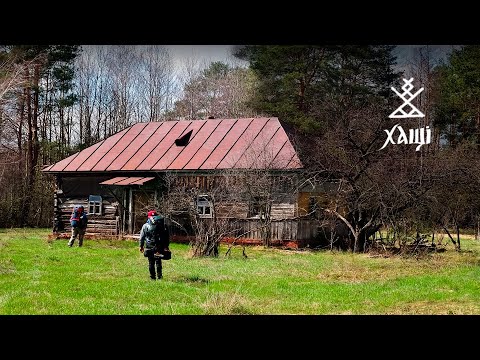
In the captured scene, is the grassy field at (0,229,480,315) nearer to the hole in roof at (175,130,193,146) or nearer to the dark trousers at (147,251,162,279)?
the dark trousers at (147,251,162,279)

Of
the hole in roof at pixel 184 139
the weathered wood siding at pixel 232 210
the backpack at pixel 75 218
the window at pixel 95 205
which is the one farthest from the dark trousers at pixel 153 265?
the weathered wood siding at pixel 232 210

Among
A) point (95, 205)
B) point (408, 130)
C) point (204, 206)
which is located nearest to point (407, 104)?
point (408, 130)

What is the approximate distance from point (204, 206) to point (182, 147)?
1273 millimetres

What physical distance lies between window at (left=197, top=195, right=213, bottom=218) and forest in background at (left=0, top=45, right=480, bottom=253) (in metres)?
1.80

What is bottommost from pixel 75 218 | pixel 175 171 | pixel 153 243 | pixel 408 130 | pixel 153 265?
pixel 153 265

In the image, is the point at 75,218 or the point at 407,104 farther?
the point at 75,218

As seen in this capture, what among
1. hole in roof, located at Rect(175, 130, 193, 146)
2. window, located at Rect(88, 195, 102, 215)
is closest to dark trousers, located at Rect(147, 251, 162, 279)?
window, located at Rect(88, 195, 102, 215)

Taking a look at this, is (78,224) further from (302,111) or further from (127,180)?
(302,111)

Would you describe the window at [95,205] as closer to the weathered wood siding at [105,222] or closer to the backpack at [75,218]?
the weathered wood siding at [105,222]

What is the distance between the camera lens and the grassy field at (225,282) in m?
7.47

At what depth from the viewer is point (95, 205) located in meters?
11.6

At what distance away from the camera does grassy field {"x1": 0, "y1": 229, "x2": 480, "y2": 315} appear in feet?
24.5

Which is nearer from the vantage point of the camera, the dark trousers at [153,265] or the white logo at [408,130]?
the white logo at [408,130]
